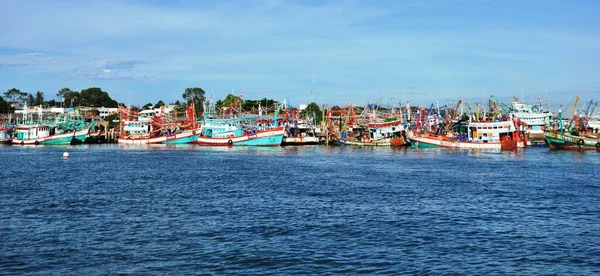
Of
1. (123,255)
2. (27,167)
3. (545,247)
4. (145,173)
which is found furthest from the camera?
(27,167)

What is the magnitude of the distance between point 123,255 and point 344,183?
2466cm

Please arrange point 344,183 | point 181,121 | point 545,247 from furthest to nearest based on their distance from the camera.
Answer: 1. point 181,121
2. point 344,183
3. point 545,247

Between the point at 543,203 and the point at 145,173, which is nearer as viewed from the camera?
the point at 543,203

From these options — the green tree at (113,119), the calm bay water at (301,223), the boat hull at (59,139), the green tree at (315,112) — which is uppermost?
the green tree at (315,112)

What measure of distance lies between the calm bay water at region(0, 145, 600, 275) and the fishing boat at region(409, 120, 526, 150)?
39.5 metres

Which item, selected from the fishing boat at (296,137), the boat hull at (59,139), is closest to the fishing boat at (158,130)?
the boat hull at (59,139)

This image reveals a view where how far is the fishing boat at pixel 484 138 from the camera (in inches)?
3536

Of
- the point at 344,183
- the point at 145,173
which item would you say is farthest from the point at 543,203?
the point at 145,173

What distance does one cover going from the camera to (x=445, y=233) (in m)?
25.7

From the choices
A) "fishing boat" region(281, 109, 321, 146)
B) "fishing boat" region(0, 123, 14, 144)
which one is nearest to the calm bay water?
"fishing boat" region(281, 109, 321, 146)

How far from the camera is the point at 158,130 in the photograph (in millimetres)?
123562

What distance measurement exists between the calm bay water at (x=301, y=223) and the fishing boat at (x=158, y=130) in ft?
224

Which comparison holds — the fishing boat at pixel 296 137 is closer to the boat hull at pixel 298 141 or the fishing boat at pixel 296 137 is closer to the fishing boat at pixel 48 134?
the boat hull at pixel 298 141

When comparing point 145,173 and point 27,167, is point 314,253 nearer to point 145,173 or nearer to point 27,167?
point 145,173
